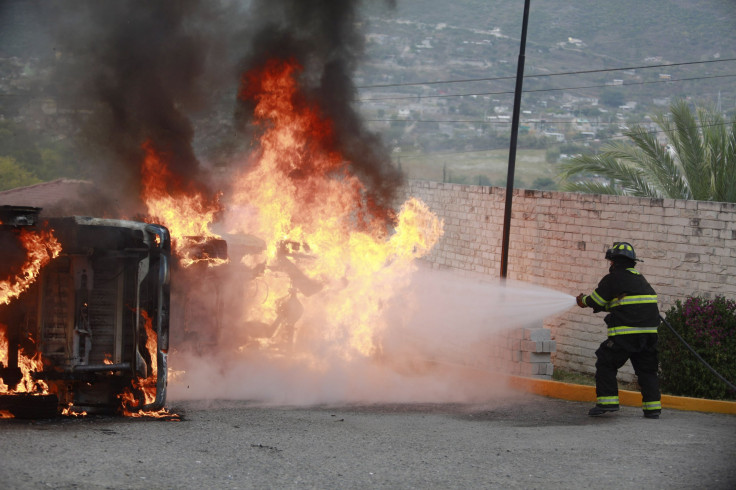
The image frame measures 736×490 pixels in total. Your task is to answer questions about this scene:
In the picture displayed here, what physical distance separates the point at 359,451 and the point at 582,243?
278 inches

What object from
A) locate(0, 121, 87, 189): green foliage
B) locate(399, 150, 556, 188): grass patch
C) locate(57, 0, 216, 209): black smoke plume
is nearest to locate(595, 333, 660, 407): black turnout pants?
locate(57, 0, 216, 209): black smoke plume

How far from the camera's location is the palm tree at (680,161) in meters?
18.9

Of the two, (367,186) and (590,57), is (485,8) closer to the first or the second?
(590,57)

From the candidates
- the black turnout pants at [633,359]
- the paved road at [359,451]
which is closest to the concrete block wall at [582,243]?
the black turnout pants at [633,359]

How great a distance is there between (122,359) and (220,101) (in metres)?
5.76

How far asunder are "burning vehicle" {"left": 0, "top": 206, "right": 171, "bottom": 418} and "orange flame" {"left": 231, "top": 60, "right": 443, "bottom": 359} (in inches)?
123

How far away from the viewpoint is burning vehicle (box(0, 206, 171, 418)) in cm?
750

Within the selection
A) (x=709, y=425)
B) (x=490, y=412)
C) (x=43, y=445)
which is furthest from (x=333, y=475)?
(x=709, y=425)

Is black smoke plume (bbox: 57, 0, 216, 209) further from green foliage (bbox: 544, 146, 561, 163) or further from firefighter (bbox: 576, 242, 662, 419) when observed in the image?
green foliage (bbox: 544, 146, 561, 163)

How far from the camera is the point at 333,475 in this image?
6418mm

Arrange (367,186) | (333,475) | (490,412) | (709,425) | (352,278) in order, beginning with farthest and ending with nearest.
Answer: (367,186) < (352,278) < (490,412) < (709,425) < (333,475)

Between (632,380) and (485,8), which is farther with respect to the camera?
(485,8)

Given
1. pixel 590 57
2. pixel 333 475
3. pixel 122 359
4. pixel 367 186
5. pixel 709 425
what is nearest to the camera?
pixel 333 475

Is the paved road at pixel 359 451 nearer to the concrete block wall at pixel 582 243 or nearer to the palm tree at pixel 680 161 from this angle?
the concrete block wall at pixel 582 243
